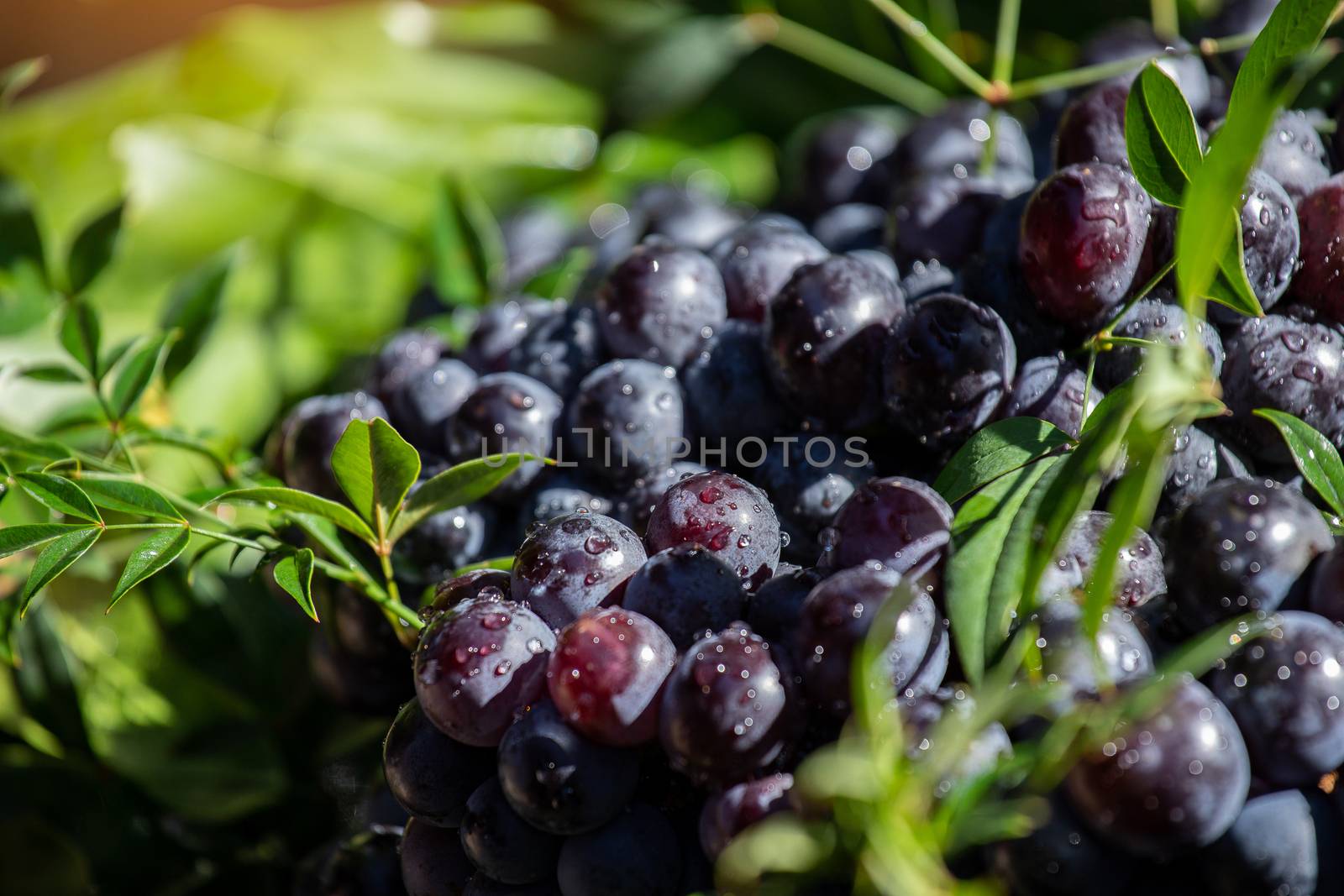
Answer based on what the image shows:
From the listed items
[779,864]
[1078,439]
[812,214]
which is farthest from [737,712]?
[812,214]

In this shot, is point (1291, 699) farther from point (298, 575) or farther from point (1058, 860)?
point (298, 575)

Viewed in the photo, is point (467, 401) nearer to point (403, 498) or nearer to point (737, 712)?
point (403, 498)

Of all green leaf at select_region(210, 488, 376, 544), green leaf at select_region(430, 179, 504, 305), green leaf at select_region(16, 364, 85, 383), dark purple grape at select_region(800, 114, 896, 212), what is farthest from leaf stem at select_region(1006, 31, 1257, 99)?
green leaf at select_region(16, 364, 85, 383)

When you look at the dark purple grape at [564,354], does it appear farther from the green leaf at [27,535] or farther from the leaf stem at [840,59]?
the leaf stem at [840,59]

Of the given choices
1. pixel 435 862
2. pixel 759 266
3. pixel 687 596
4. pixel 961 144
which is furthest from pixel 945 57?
pixel 435 862

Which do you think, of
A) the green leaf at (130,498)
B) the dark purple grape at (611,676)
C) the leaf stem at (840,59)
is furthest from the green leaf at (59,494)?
the leaf stem at (840,59)

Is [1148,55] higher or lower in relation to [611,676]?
higher
